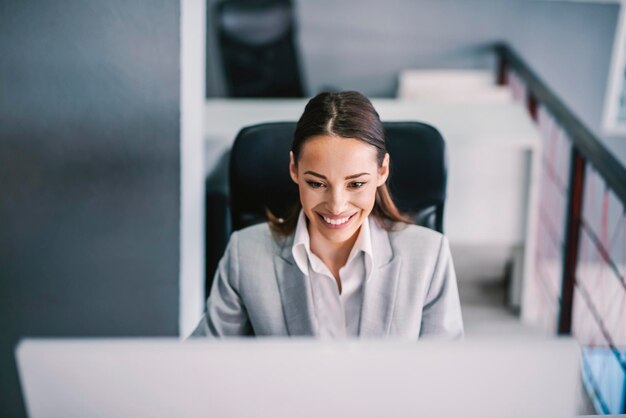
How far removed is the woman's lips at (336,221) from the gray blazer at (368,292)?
63mm

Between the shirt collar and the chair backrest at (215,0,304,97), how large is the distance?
6.13 feet

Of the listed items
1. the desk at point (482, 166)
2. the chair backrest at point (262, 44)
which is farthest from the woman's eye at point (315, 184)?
the chair backrest at point (262, 44)

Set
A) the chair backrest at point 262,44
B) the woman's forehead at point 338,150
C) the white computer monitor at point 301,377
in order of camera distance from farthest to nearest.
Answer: the chair backrest at point 262,44
the woman's forehead at point 338,150
the white computer monitor at point 301,377

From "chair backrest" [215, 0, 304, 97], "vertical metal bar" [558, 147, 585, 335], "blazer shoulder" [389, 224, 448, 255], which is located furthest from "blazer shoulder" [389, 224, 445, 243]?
"chair backrest" [215, 0, 304, 97]

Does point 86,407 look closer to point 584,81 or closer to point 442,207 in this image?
point 442,207

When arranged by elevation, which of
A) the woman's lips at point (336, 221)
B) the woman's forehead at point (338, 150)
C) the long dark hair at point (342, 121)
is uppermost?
the long dark hair at point (342, 121)

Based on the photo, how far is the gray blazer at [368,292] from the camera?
3.35 ft

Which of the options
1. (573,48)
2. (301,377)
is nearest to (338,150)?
(301,377)

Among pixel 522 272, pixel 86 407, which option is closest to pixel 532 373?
pixel 86 407

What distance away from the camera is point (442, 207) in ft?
3.80

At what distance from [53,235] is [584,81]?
9.60ft

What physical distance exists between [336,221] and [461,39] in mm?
2794

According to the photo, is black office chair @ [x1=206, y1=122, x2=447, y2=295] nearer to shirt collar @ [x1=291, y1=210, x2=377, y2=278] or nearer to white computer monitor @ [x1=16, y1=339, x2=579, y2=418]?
shirt collar @ [x1=291, y1=210, x2=377, y2=278]

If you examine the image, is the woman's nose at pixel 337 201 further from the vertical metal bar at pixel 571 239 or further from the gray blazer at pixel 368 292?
the vertical metal bar at pixel 571 239
